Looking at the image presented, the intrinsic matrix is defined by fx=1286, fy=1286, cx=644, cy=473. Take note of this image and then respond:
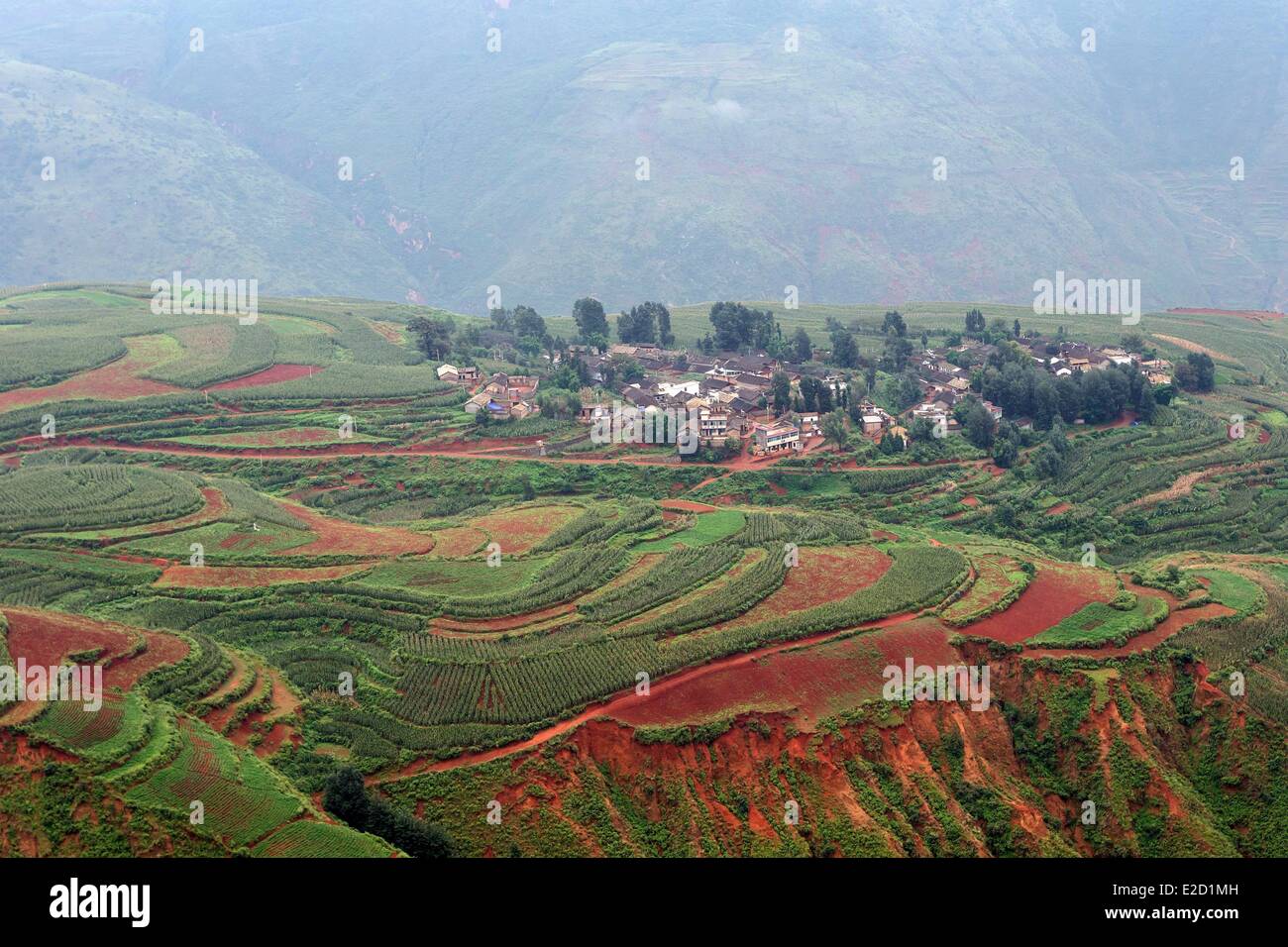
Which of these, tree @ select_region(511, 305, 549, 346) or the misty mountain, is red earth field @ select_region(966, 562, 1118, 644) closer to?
tree @ select_region(511, 305, 549, 346)

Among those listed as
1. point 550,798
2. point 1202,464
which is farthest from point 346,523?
point 1202,464

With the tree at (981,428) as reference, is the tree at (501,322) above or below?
above

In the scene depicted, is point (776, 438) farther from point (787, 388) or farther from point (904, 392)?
point (904, 392)

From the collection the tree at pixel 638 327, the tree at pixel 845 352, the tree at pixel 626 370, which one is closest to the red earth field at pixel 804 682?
the tree at pixel 626 370

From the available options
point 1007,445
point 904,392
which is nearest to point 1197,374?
point 904,392

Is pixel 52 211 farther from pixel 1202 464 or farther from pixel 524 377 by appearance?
pixel 1202 464

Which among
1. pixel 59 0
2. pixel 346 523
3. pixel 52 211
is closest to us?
pixel 346 523

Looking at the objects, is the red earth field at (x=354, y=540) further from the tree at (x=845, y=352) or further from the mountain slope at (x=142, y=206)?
the mountain slope at (x=142, y=206)
